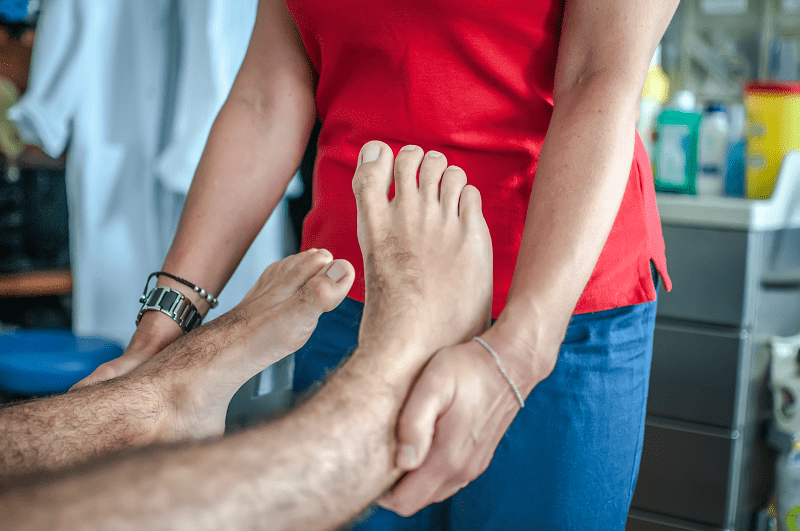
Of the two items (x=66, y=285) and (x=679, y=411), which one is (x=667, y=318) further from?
(x=66, y=285)

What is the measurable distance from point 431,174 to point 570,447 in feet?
0.89

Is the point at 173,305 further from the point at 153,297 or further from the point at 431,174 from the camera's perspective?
the point at 431,174

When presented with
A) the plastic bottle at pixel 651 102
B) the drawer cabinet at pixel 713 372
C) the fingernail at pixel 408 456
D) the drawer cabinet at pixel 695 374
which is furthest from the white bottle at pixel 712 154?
the fingernail at pixel 408 456

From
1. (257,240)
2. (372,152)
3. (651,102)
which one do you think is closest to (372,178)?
(372,152)

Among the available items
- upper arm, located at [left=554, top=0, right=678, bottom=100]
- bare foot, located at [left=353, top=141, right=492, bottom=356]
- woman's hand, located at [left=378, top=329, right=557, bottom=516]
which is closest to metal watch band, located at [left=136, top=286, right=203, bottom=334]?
bare foot, located at [left=353, top=141, right=492, bottom=356]

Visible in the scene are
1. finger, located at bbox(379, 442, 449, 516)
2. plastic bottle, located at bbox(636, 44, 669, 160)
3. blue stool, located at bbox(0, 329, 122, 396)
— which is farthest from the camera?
plastic bottle, located at bbox(636, 44, 669, 160)

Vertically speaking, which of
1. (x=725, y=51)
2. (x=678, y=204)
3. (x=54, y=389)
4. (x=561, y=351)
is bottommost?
(x=54, y=389)

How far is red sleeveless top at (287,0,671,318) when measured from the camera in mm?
552

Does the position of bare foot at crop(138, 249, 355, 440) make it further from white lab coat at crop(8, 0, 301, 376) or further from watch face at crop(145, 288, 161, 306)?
white lab coat at crop(8, 0, 301, 376)

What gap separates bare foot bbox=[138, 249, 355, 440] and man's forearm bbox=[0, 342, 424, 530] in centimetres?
13

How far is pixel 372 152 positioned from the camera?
0.58m

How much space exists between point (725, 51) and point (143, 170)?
1.65 metres

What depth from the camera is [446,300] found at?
1.71 ft

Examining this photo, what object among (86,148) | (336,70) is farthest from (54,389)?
(336,70)
